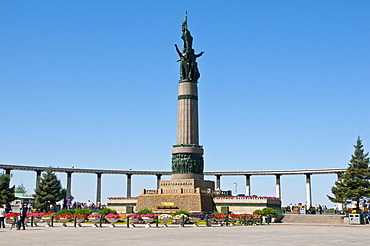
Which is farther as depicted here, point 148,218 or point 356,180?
point 356,180

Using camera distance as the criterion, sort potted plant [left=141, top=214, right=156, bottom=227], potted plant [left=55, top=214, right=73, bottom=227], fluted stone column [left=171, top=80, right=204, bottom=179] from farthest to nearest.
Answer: fluted stone column [left=171, top=80, right=204, bottom=179], potted plant [left=55, top=214, right=73, bottom=227], potted plant [left=141, top=214, right=156, bottom=227]

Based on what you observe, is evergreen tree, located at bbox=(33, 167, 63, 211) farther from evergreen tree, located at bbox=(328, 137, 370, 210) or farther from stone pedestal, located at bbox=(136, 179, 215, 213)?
evergreen tree, located at bbox=(328, 137, 370, 210)

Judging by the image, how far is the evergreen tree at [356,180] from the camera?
52.7 m

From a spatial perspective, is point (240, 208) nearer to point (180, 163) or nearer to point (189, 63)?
point (180, 163)

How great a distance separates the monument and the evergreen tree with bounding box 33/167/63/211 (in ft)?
61.7

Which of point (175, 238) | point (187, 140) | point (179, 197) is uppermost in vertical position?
point (187, 140)

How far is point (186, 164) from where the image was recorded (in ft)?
174

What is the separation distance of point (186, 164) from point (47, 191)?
24.9 meters

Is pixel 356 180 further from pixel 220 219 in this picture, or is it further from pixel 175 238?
pixel 175 238

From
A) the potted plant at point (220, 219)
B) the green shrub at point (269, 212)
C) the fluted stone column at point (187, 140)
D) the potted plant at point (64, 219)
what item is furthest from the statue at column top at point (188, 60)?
the potted plant at point (64, 219)

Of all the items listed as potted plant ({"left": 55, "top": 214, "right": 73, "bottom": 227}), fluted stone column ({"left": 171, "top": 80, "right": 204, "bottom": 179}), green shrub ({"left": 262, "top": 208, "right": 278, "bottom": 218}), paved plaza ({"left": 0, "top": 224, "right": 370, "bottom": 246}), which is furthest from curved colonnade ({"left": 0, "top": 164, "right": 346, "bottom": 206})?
paved plaza ({"left": 0, "top": 224, "right": 370, "bottom": 246})

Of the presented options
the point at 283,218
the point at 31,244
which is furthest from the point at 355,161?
the point at 31,244

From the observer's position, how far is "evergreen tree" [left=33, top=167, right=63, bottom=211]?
216 feet

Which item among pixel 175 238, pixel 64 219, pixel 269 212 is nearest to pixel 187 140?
pixel 269 212
